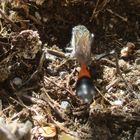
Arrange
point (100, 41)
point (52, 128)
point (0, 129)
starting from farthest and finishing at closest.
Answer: point (100, 41) → point (52, 128) → point (0, 129)

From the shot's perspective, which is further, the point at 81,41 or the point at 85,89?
the point at 81,41

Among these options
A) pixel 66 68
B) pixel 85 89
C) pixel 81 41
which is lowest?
pixel 85 89

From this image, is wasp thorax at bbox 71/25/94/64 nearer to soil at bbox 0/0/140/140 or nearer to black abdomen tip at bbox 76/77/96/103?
soil at bbox 0/0/140/140

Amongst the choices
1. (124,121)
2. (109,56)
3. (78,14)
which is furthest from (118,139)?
(78,14)

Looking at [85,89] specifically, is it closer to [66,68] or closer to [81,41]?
[66,68]

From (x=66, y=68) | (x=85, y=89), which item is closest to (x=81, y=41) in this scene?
(x=66, y=68)

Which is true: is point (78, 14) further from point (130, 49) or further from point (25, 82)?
point (25, 82)

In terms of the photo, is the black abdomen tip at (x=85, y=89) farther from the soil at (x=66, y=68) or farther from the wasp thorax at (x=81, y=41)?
the wasp thorax at (x=81, y=41)

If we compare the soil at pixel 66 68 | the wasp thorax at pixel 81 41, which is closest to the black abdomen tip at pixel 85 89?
the soil at pixel 66 68

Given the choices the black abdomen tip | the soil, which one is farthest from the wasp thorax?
the black abdomen tip
